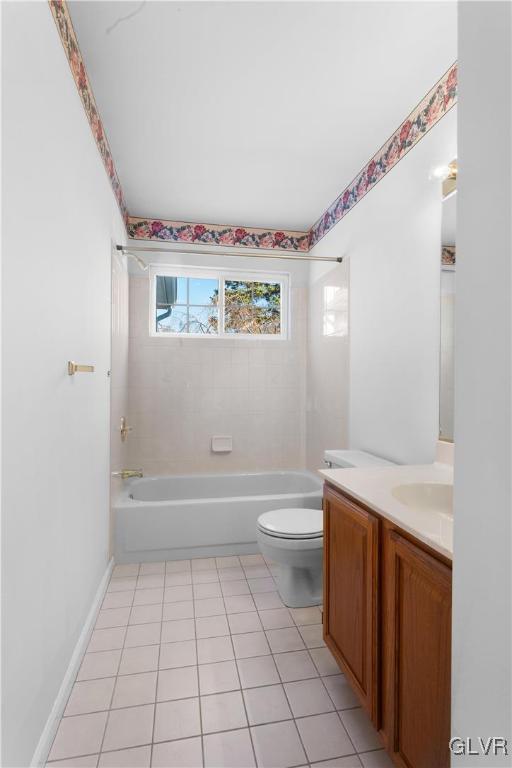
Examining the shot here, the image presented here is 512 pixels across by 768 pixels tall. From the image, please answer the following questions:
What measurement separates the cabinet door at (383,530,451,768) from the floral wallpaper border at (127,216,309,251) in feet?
9.51

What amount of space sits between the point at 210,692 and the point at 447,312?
5.89 ft

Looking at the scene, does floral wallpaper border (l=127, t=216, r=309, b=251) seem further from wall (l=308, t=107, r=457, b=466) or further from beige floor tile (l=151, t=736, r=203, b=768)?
beige floor tile (l=151, t=736, r=203, b=768)

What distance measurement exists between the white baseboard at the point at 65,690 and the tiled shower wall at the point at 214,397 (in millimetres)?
1394

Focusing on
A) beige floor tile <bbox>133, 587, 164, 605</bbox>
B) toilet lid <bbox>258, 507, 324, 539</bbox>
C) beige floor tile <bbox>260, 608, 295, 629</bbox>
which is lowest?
beige floor tile <bbox>133, 587, 164, 605</bbox>

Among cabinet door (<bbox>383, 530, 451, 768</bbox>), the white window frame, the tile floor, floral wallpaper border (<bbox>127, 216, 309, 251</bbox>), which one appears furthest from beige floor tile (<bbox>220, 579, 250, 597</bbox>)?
floral wallpaper border (<bbox>127, 216, 309, 251</bbox>)

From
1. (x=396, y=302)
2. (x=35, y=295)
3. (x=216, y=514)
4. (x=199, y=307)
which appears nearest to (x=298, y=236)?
(x=199, y=307)

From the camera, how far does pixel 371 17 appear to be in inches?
56.8

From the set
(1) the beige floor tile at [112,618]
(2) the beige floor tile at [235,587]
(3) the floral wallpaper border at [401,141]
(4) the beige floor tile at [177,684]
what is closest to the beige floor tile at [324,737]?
(4) the beige floor tile at [177,684]

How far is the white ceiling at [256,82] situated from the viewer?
1.45 meters

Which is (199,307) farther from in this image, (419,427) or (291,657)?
(291,657)

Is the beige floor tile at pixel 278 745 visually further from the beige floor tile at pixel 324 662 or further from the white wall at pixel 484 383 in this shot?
the white wall at pixel 484 383

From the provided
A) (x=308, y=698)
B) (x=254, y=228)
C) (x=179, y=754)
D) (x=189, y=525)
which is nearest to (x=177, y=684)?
(x=179, y=754)

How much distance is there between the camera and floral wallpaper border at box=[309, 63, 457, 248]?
1.71 m

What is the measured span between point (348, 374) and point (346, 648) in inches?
66.0
